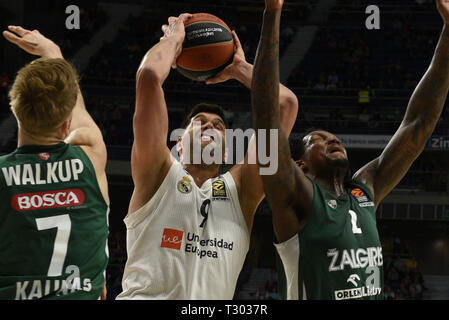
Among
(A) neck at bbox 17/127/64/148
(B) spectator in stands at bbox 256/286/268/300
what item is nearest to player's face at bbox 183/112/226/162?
(A) neck at bbox 17/127/64/148

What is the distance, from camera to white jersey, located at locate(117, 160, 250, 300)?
9.25ft

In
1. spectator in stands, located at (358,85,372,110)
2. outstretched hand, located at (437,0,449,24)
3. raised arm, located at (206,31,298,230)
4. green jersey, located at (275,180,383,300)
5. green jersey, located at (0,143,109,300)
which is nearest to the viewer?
green jersey, located at (0,143,109,300)

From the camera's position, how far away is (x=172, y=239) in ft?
9.49

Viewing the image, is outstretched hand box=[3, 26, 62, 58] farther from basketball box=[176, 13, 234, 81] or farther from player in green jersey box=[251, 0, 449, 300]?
player in green jersey box=[251, 0, 449, 300]

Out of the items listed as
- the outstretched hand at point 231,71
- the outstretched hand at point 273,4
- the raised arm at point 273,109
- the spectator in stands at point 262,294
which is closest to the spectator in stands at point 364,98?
the spectator in stands at point 262,294

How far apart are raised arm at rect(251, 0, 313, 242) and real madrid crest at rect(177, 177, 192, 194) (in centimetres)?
48

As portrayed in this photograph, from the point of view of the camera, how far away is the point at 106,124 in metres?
15.2

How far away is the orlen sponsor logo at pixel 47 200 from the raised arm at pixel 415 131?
5.95 feet

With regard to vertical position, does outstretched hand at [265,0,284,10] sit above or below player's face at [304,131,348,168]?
above

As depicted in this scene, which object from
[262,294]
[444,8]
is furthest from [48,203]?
[262,294]

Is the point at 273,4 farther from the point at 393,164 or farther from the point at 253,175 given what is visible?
the point at 393,164

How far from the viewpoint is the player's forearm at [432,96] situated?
3340mm

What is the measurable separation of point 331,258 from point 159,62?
1285 mm

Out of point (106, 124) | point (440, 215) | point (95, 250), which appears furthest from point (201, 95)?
point (95, 250)
